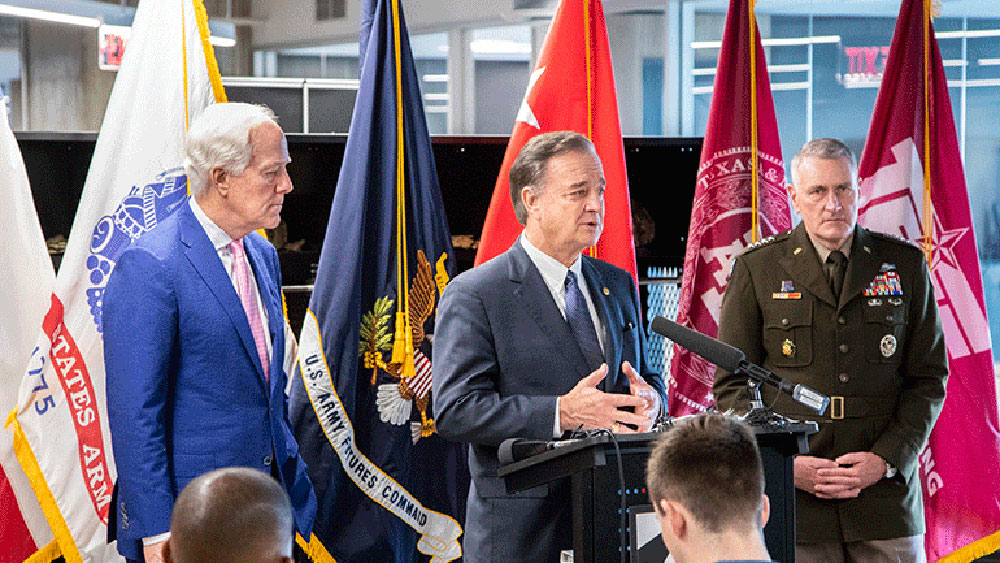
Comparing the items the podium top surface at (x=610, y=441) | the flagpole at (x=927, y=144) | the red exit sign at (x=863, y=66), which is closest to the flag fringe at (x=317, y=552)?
the podium top surface at (x=610, y=441)

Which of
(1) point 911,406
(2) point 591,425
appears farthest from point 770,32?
(2) point 591,425

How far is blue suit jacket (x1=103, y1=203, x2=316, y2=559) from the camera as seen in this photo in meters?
2.10

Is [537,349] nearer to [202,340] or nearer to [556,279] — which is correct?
[556,279]

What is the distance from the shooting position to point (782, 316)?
9.51 ft

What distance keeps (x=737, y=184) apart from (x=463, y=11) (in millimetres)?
2588

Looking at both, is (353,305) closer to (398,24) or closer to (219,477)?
(398,24)

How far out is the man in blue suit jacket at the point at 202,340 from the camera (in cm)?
211

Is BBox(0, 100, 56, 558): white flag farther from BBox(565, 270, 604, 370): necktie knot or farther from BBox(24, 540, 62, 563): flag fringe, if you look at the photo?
BBox(565, 270, 604, 370): necktie knot

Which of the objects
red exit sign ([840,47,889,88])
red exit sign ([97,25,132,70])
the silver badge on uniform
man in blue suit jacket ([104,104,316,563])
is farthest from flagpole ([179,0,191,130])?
red exit sign ([840,47,889,88])

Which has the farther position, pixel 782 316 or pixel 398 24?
pixel 398 24

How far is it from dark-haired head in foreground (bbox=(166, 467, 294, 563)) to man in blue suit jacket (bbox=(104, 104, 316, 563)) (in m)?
0.63

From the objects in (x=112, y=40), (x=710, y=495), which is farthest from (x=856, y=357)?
(x=112, y=40)

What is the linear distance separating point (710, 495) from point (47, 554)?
A: 7.72 ft

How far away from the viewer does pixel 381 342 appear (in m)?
3.29
